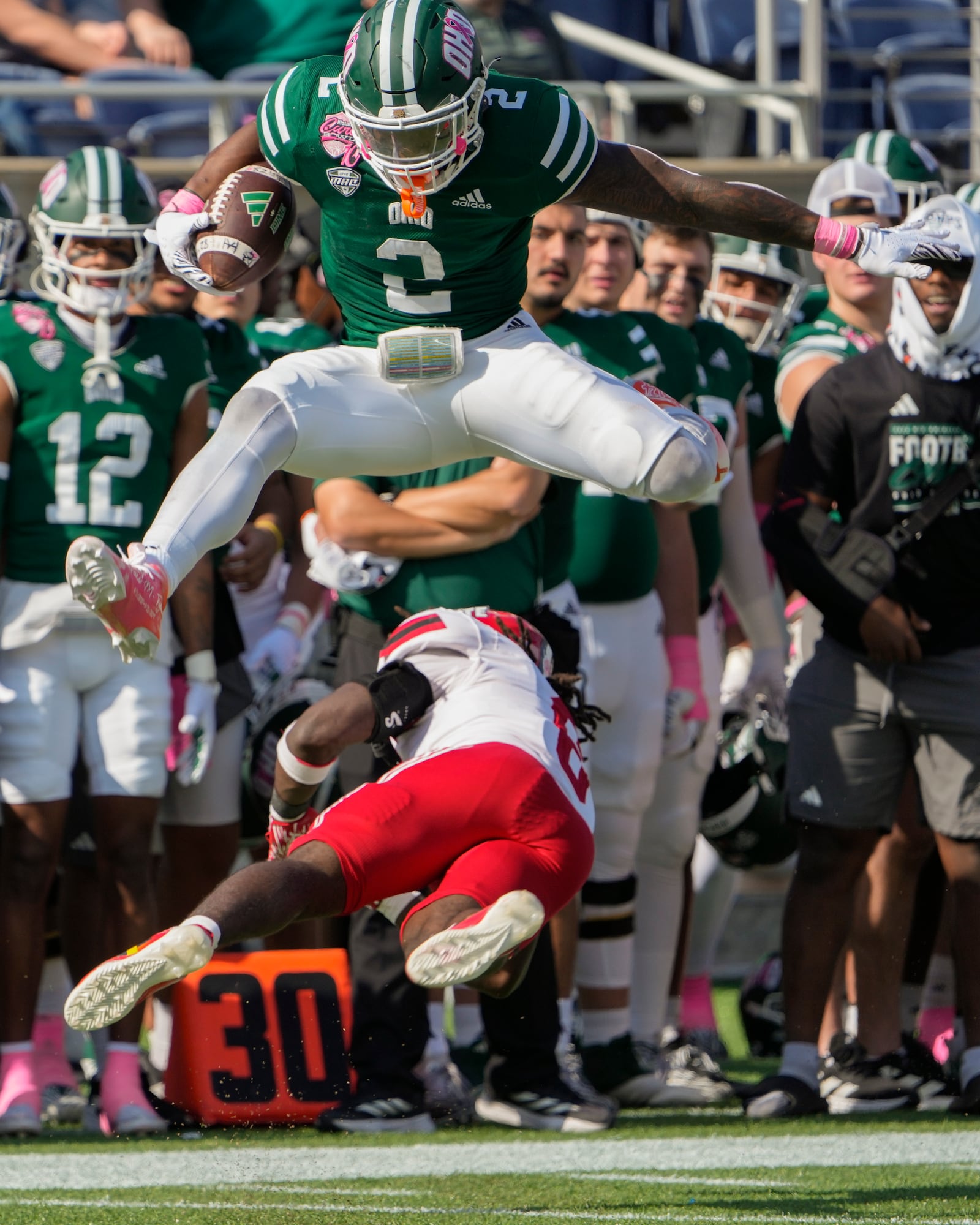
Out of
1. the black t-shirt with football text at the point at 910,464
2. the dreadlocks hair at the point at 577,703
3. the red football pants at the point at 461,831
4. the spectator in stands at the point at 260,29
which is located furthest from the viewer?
the spectator in stands at the point at 260,29

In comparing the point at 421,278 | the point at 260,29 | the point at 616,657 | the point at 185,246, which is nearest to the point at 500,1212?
the point at 421,278

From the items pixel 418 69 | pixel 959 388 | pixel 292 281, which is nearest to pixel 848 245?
pixel 418 69

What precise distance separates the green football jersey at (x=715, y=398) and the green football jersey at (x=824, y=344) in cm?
14

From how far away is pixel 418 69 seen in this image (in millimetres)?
3873

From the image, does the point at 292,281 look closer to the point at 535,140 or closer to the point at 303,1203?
the point at 535,140

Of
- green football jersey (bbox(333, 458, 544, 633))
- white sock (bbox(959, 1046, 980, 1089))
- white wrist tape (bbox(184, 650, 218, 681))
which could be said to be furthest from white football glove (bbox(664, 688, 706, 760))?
white wrist tape (bbox(184, 650, 218, 681))

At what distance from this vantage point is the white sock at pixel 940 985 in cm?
593

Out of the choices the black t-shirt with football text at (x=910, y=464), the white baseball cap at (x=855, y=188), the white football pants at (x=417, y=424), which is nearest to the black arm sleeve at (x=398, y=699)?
the white football pants at (x=417, y=424)

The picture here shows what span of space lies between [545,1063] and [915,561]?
5.40 feet

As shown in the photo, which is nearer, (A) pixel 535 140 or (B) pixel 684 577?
(A) pixel 535 140

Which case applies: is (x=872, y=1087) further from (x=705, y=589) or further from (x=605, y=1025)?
(x=705, y=589)

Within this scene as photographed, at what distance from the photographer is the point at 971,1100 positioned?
5086 mm

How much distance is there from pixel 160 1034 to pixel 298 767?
1526 mm

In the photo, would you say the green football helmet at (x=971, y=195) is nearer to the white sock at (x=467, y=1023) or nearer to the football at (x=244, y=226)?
the football at (x=244, y=226)
